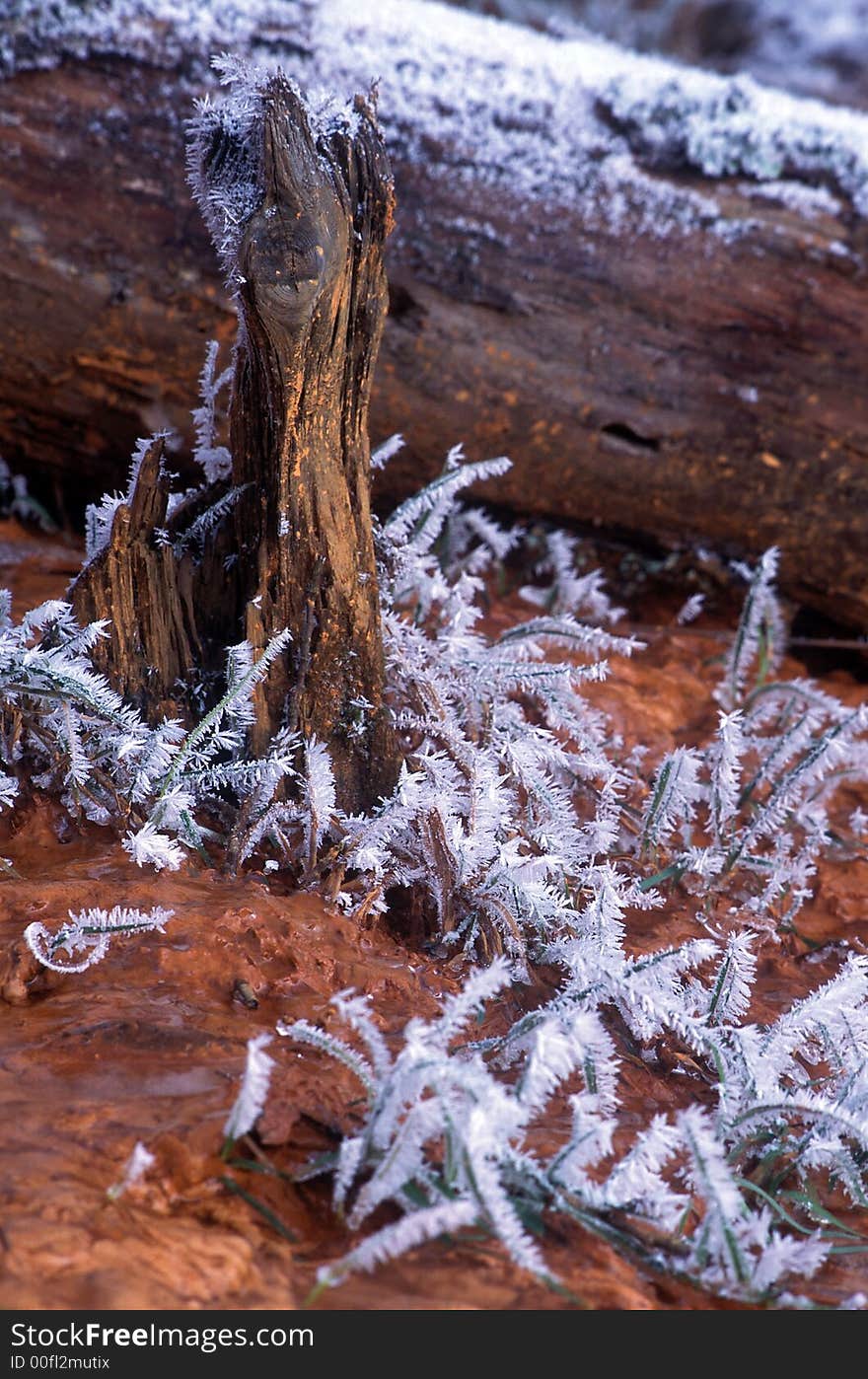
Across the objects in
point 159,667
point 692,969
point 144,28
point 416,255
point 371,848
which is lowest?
point 692,969

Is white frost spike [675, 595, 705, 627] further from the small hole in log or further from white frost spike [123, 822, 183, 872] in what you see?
white frost spike [123, 822, 183, 872]

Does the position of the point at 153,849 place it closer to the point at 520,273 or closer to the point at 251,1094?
the point at 251,1094

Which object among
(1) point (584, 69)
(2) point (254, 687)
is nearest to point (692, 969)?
(2) point (254, 687)

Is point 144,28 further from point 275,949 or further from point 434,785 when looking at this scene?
point 275,949

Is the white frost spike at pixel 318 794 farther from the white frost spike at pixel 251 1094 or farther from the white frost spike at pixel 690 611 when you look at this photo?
the white frost spike at pixel 690 611

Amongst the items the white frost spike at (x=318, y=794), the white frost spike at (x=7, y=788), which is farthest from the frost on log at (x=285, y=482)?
the white frost spike at (x=7, y=788)

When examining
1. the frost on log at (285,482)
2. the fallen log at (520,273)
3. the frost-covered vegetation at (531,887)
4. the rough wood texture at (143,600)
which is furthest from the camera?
the fallen log at (520,273)

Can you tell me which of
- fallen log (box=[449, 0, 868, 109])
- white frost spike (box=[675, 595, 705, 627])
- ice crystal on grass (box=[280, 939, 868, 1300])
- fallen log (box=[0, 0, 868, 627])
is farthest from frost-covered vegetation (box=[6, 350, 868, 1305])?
fallen log (box=[449, 0, 868, 109])
